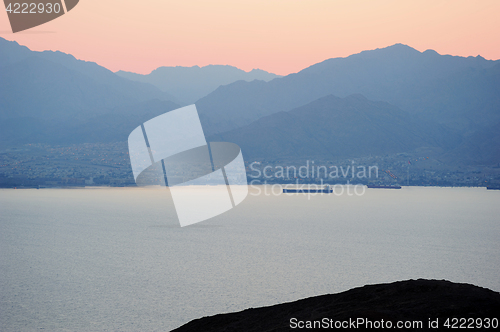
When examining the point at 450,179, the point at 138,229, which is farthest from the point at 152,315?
the point at 450,179

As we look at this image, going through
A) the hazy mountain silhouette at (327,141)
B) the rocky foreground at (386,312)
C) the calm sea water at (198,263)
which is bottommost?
the hazy mountain silhouette at (327,141)

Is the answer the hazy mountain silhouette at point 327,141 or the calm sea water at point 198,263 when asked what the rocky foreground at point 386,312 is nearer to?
the calm sea water at point 198,263

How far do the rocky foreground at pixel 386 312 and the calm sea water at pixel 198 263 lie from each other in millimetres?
8510

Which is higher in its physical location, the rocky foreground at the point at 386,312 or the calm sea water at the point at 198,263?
the rocky foreground at the point at 386,312

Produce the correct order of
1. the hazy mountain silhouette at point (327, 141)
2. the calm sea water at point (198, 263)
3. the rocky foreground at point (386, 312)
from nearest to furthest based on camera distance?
the rocky foreground at point (386, 312)
the calm sea water at point (198, 263)
the hazy mountain silhouette at point (327, 141)

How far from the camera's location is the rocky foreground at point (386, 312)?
5707 mm


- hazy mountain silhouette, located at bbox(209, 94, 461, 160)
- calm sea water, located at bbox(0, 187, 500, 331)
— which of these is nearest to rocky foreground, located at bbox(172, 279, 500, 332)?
calm sea water, located at bbox(0, 187, 500, 331)

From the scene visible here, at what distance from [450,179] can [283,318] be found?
160 meters

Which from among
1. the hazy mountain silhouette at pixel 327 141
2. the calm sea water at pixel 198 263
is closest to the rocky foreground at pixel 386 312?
the calm sea water at pixel 198 263

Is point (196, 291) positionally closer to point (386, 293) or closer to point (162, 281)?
point (162, 281)

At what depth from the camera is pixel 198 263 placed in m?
29.6

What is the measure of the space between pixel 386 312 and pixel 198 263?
2420 centimetres

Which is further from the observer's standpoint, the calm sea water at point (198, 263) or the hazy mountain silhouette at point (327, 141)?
the hazy mountain silhouette at point (327, 141)

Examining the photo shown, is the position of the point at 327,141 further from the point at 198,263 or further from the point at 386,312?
the point at 386,312
